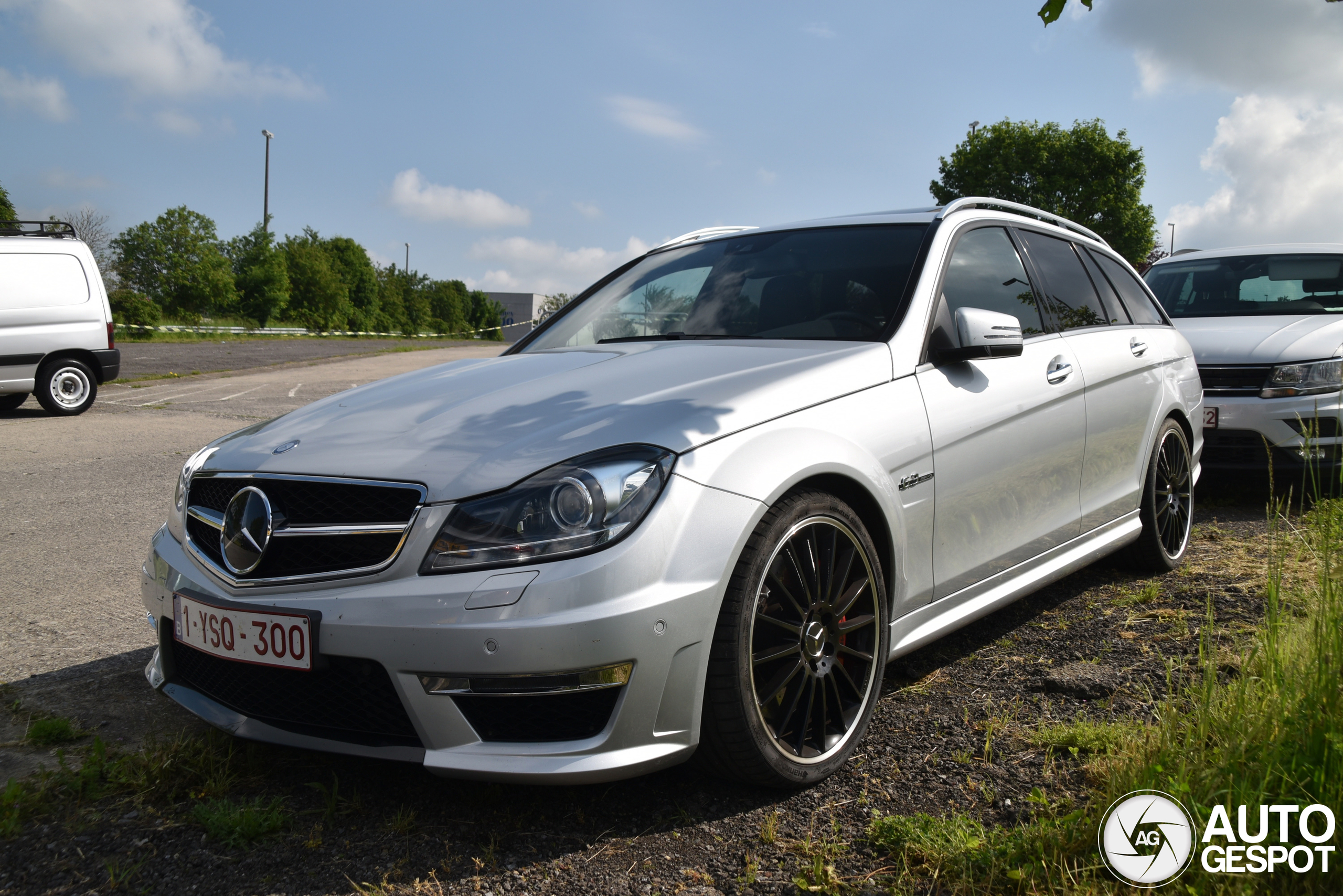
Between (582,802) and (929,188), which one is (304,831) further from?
(929,188)

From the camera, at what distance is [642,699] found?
7.20 feet

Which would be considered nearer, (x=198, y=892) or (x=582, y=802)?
(x=198, y=892)

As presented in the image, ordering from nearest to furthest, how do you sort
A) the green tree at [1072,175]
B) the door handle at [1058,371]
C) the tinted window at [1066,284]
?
1. the door handle at [1058,371]
2. the tinted window at [1066,284]
3. the green tree at [1072,175]

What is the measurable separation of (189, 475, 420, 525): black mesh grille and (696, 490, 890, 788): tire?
791 mm

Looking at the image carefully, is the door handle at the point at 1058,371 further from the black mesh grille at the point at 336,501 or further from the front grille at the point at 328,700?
the front grille at the point at 328,700

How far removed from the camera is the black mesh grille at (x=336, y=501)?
7.52 feet

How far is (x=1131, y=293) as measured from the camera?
4824mm

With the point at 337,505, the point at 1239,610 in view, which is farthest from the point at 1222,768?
the point at 1239,610

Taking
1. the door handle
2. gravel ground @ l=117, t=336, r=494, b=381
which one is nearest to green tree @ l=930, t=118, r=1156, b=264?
gravel ground @ l=117, t=336, r=494, b=381

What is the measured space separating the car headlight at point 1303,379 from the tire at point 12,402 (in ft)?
43.8

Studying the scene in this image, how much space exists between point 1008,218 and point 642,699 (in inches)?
107

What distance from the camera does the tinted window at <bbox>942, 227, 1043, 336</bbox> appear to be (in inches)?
135

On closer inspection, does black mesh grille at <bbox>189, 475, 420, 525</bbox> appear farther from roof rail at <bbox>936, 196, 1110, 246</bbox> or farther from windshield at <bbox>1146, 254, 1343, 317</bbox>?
windshield at <bbox>1146, 254, 1343, 317</bbox>

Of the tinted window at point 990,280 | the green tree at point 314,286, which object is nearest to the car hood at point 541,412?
the tinted window at point 990,280
